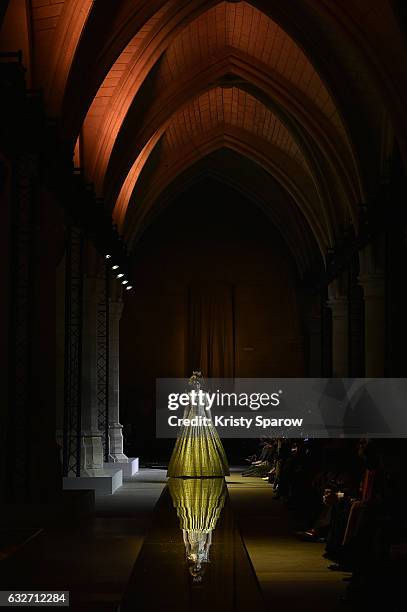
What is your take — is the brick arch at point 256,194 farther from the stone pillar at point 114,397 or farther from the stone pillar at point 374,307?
the stone pillar at point 374,307

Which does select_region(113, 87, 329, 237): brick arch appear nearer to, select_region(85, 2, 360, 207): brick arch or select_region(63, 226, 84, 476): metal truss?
select_region(85, 2, 360, 207): brick arch

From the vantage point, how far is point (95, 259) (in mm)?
22688

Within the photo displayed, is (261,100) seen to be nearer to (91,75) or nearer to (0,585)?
(91,75)

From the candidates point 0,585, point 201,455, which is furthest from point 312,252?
point 0,585

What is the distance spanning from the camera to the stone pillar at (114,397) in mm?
26078

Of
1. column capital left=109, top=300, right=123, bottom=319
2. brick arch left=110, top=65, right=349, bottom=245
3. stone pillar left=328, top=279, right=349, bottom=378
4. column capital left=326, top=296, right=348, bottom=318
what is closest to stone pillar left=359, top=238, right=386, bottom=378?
brick arch left=110, top=65, right=349, bottom=245

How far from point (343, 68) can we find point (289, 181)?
9491 millimetres

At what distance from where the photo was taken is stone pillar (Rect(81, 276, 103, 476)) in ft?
67.6

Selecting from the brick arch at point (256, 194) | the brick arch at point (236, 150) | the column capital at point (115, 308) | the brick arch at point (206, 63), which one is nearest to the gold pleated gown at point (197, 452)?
the brick arch at point (206, 63)

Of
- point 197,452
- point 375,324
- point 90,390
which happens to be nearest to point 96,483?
point 197,452

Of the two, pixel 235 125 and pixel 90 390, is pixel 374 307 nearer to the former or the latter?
pixel 90 390

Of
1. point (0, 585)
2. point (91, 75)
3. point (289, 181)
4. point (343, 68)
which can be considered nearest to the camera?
point (0, 585)

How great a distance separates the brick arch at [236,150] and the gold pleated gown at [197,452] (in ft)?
38.2

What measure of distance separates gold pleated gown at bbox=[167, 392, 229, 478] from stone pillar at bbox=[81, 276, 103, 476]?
1640 mm
